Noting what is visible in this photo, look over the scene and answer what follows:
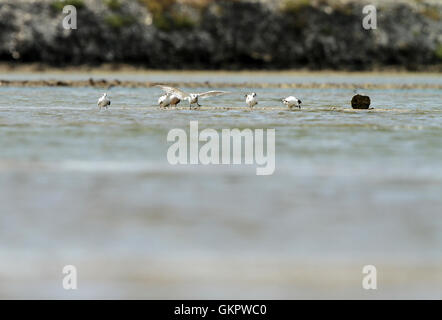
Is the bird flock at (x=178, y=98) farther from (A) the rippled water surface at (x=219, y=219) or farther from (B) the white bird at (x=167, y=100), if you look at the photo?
(A) the rippled water surface at (x=219, y=219)

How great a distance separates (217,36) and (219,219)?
3310 inches

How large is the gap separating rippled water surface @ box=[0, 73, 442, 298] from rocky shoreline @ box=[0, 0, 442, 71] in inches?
2646

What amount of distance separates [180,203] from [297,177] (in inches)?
119

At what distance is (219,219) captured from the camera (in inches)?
494

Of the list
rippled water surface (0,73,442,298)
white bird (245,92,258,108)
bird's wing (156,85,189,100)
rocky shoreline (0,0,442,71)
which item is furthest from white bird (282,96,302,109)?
rocky shoreline (0,0,442,71)

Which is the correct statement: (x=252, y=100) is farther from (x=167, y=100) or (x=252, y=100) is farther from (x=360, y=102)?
(x=360, y=102)

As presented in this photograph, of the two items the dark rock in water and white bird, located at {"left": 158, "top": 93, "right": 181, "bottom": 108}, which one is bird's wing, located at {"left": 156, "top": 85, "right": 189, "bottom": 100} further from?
the dark rock in water

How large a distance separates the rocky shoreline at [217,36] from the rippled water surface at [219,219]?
67.2 metres

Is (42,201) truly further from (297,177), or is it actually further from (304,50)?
(304,50)

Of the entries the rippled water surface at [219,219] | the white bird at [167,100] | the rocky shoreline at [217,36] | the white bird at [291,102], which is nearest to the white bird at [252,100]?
the white bird at [291,102]

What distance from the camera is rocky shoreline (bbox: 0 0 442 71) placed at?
90312 millimetres

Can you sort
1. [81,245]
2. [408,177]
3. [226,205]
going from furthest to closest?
[408,177], [226,205], [81,245]
